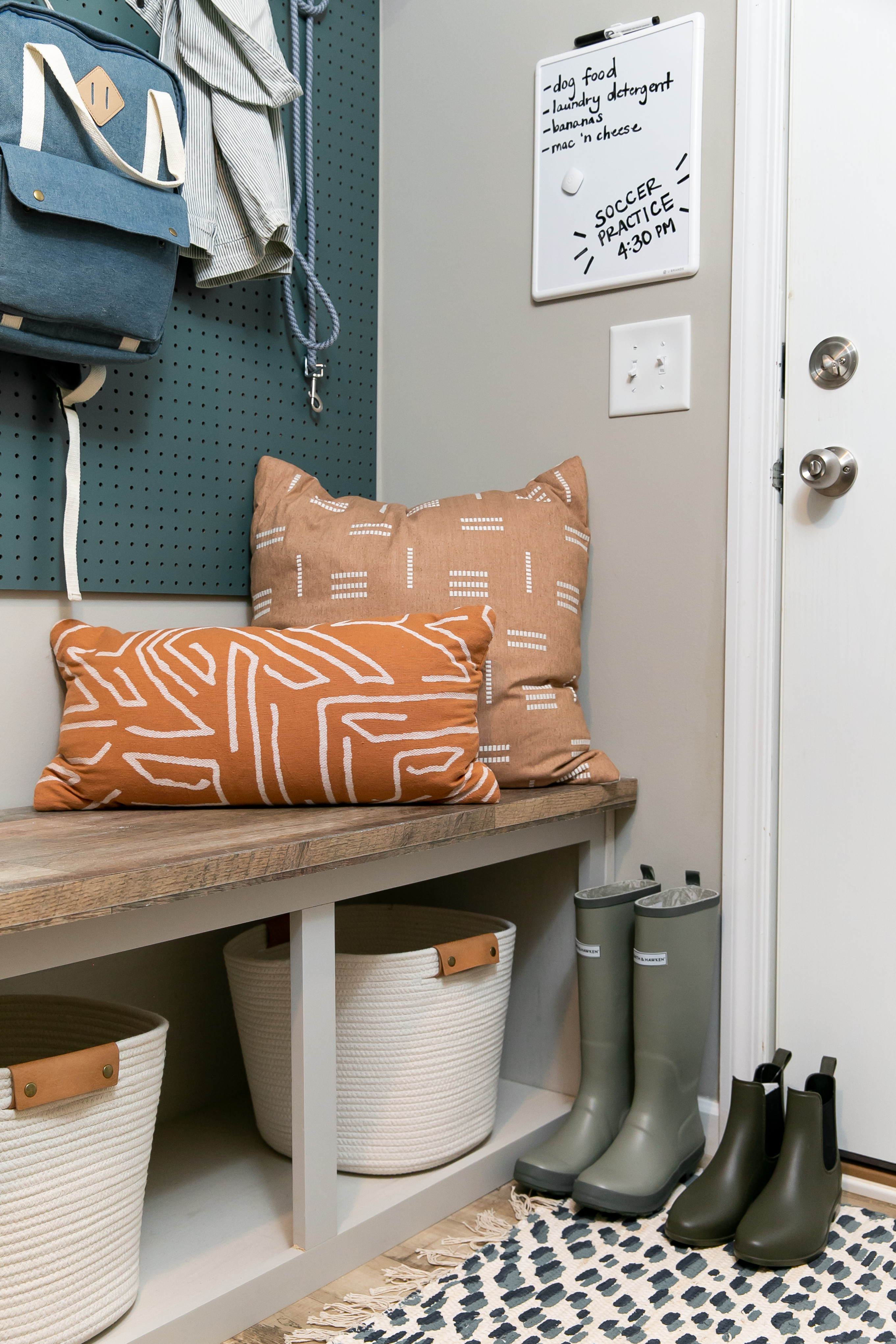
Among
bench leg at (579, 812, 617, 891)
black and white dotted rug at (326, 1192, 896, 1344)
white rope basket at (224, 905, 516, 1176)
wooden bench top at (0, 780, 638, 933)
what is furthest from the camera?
bench leg at (579, 812, 617, 891)

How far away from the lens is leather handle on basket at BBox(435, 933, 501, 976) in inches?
55.5

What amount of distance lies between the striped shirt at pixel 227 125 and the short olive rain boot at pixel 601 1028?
106 cm

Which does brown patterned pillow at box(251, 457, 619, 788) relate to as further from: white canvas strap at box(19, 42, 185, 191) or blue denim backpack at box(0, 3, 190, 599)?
white canvas strap at box(19, 42, 185, 191)

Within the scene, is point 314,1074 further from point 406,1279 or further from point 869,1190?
point 869,1190

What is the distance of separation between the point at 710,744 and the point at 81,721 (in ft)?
2.90

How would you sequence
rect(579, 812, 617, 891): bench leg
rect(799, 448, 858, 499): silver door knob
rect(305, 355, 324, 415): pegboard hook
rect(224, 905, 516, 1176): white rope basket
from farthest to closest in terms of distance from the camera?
rect(305, 355, 324, 415): pegboard hook
rect(579, 812, 617, 891): bench leg
rect(799, 448, 858, 499): silver door knob
rect(224, 905, 516, 1176): white rope basket

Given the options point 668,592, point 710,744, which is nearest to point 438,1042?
point 710,744

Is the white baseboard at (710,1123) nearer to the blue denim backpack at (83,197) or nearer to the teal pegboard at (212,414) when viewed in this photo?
the teal pegboard at (212,414)

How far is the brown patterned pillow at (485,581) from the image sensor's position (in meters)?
1.57

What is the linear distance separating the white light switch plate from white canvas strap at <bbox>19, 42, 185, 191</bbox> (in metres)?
0.69

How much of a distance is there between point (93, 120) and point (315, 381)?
2.04ft

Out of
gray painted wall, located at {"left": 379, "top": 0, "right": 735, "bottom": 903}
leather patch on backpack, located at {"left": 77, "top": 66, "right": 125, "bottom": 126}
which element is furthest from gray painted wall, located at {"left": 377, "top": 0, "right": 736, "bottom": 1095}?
leather patch on backpack, located at {"left": 77, "top": 66, "right": 125, "bottom": 126}

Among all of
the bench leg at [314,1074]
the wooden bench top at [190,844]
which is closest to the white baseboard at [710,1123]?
the wooden bench top at [190,844]

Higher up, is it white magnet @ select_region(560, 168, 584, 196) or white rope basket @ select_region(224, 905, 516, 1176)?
white magnet @ select_region(560, 168, 584, 196)
